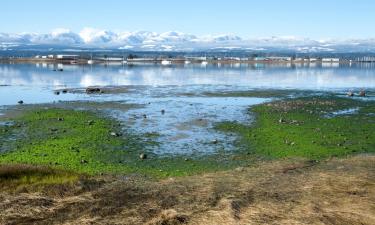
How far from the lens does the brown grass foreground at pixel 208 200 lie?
15.3 metres

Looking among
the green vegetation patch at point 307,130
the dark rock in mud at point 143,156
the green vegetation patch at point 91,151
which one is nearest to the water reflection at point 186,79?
the green vegetation patch at point 307,130

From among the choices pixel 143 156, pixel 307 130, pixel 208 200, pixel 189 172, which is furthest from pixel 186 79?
pixel 208 200

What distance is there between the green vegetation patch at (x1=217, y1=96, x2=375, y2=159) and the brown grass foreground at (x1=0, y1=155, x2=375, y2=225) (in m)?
6.81

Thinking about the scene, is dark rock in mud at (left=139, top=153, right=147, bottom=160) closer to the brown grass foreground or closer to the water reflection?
the brown grass foreground

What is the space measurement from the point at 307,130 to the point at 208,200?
65.7 feet

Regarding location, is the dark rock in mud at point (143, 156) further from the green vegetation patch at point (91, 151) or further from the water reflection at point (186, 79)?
the water reflection at point (186, 79)

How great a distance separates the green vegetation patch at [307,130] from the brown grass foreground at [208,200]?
6812mm

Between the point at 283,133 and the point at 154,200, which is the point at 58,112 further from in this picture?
the point at 154,200

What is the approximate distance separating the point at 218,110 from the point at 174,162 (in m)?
23.4

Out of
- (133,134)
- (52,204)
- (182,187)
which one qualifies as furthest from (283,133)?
(52,204)


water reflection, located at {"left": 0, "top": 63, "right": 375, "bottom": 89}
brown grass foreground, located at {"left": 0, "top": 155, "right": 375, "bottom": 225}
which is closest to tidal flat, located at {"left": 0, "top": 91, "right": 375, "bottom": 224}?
brown grass foreground, located at {"left": 0, "top": 155, "right": 375, "bottom": 225}

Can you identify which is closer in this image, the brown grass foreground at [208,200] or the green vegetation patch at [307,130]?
the brown grass foreground at [208,200]

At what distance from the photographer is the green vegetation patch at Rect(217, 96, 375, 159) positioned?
95.6 feet

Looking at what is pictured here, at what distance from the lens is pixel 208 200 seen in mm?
17344
